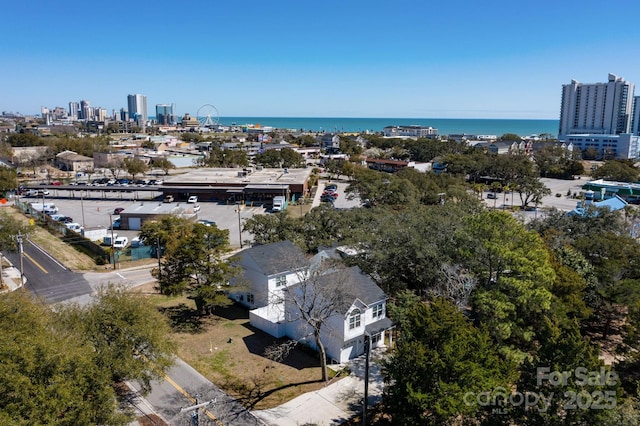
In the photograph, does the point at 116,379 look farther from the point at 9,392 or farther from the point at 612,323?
the point at 612,323

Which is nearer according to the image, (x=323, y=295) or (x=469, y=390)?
(x=469, y=390)

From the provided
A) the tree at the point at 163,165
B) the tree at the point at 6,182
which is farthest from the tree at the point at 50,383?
the tree at the point at 163,165

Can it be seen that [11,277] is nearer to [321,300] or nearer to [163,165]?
[321,300]

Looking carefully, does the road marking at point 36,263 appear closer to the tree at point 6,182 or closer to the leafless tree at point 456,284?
the tree at point 6,182

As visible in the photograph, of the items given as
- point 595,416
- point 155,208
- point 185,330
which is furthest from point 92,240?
point 595,416

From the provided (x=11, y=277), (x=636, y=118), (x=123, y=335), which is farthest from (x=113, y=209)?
(x=636, y=118)
